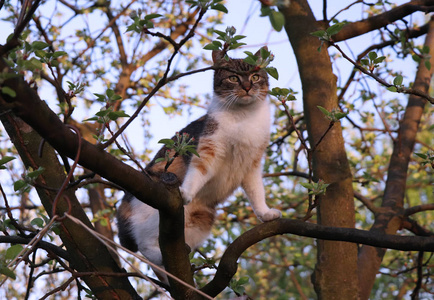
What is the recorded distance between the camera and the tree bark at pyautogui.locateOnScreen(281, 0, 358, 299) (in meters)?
3.11

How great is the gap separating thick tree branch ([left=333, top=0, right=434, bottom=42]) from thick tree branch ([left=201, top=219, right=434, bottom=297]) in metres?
1.84

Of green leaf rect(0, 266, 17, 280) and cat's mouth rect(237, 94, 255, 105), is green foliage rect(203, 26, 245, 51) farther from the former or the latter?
cat's mouth rect(237, 94, 255, 105)

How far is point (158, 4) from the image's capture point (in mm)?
5359

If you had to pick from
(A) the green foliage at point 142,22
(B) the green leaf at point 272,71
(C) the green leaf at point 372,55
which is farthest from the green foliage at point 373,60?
(A) the green foliage at point 142,22

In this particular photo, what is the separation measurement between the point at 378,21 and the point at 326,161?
1.09 metres

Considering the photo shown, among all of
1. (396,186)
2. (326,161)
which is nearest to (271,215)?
(326,161)

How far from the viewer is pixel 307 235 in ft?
7.29

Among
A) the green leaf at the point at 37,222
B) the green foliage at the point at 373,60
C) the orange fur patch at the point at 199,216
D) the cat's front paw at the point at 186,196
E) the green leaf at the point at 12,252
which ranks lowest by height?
the green leaf at the point at 12,252

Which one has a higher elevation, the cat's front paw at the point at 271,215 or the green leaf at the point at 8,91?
the cat's front paw at the point at 271,215

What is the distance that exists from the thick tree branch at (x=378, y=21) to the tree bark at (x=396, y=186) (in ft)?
1.35

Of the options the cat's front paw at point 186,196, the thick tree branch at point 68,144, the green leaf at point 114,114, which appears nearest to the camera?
the thick tree branch at point 68,144

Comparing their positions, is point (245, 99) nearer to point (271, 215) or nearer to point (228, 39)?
point (271, 215)

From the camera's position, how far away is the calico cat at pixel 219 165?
311 cm

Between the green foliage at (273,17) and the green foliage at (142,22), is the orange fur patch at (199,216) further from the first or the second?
the green foliage at (273,17)
